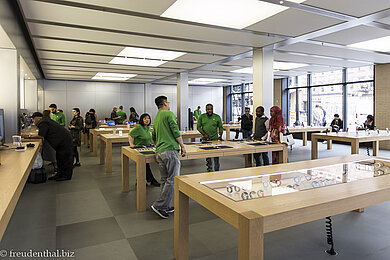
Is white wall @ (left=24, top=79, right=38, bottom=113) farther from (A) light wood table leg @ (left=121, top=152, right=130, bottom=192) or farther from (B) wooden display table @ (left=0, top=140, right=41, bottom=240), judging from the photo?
(B) wooden display table @ (left=0, top=140, right=41, bottom=240)

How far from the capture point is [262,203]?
1839 millimetres

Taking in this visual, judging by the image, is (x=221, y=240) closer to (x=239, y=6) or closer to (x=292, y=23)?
(x=239, y=6)

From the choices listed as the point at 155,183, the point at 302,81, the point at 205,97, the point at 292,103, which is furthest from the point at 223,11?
the point at 205,97

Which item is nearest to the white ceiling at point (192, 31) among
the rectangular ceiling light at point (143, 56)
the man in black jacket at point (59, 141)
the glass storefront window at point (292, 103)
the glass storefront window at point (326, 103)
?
the rectangular ceiling light at point (143, 56)

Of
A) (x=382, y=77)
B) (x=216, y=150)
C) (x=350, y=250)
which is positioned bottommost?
(x=350, y=250)

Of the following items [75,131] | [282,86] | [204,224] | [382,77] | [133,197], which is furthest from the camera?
[282,86]

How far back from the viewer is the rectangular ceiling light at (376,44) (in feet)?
21.4

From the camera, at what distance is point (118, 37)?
5.89 meters

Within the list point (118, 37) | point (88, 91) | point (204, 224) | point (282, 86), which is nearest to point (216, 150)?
point (204, 224)

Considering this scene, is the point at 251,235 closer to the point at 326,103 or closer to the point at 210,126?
the point at 210,126

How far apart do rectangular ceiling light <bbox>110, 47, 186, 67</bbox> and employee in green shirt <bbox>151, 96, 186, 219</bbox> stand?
4.17 m

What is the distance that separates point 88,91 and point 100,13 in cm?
1181

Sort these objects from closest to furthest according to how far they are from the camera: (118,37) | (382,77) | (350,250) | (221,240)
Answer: (350,250)
(221,240)
(118,37)
(382,77)

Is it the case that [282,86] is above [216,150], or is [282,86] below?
above
